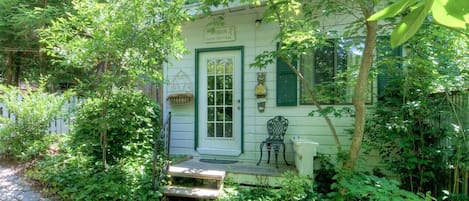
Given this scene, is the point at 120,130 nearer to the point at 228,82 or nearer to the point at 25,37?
the point at 228,82

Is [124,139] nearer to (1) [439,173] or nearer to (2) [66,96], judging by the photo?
(2) [66,96]

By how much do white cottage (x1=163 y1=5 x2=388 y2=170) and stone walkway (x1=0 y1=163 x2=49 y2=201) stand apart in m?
2.26

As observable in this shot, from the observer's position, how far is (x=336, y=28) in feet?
14.6

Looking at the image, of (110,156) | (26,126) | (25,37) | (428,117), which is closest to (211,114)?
(110,156)

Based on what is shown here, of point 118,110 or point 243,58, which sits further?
point 243,58

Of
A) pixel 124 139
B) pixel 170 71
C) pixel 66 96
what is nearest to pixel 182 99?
pixel 170 71

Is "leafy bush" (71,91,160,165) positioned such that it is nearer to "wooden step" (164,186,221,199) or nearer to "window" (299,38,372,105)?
"wooden step" (164,186,221,199)

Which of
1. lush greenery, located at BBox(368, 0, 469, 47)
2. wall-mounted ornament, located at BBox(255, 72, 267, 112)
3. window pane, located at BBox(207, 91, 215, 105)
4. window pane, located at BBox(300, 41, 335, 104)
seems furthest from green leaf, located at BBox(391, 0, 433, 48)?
window pane, located at BBox(207, 91, 215, 105)

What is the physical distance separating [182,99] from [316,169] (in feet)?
8.23

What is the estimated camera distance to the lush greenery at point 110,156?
10.9ft

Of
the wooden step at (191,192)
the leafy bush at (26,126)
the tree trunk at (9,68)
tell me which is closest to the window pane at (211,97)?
the wooden step at (191,192)

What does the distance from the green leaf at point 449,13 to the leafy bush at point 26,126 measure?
4892mm

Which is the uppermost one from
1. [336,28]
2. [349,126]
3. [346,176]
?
[336,28]

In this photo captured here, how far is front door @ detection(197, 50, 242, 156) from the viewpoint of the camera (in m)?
4.95
